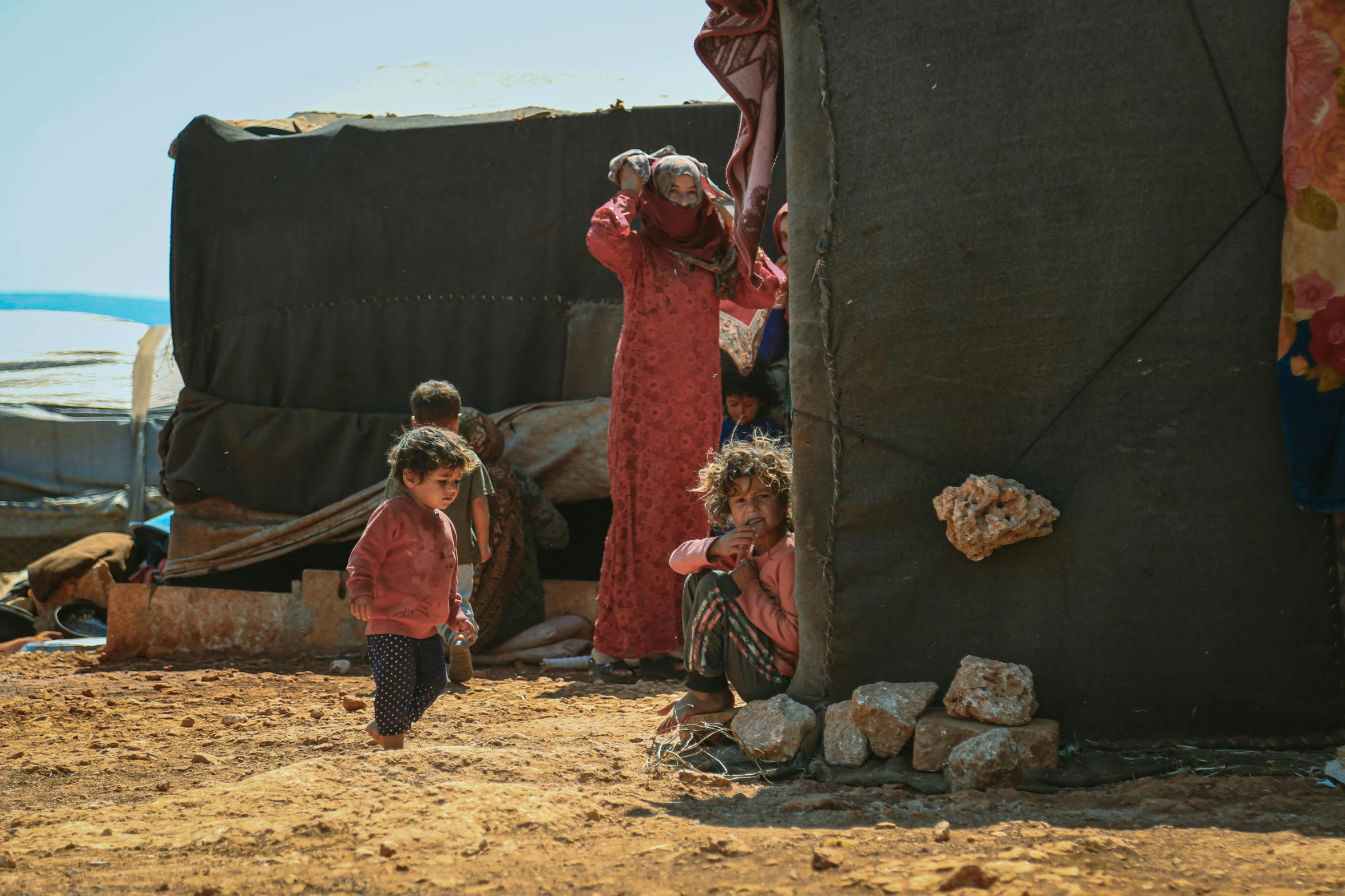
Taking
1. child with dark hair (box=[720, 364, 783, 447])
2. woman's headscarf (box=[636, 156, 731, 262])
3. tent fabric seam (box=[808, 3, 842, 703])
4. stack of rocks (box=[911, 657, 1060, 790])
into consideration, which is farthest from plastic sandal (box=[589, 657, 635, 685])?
stack of rocks (box=[911, 657, 1060, 790])

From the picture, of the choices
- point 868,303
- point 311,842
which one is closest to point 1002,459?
point 868,303

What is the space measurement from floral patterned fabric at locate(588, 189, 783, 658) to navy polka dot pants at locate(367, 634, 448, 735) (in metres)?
1.44

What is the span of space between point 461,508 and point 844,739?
2614 mm

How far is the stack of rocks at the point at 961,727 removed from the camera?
2582 millimetres

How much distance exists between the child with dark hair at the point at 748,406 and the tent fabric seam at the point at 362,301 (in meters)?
1.48

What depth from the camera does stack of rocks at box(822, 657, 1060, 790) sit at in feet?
8.47

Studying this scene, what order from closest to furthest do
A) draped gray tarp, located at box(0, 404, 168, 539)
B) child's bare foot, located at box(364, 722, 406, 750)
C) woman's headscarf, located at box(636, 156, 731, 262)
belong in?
1. child's bare foot, located at box(364, 722, 406, 750)
2. woman's headscarf, located at box(636, 156, 731, 262)
3. draped gray tarp, located at box(0, 404, 168, 539)

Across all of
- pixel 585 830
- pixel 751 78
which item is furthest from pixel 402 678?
pixel 751 78

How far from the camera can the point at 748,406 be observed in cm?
565

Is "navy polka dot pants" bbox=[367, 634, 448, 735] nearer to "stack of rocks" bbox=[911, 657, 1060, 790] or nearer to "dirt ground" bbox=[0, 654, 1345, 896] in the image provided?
"dirt ground" bbox=[0, 654, 1345, 896]

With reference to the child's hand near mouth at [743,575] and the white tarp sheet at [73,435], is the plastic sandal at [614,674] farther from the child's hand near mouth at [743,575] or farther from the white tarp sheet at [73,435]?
the white tarp sheet at [73,435]

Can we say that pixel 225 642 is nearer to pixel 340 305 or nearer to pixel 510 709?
pixel 340 305

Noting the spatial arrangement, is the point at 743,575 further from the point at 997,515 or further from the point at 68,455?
the point at 68,455

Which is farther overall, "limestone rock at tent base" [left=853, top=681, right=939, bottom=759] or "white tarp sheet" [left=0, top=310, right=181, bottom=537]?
"white tarp sheet" [left=0, top=310, right=181, bottom=537]
